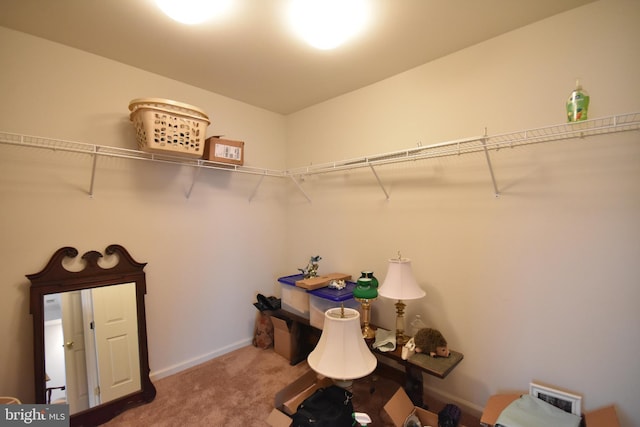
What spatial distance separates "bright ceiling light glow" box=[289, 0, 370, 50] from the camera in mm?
1417

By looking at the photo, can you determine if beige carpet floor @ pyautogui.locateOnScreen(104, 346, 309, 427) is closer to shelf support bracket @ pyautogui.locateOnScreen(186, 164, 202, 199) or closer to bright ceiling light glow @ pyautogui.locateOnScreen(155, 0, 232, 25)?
shelf support bracket @ pyautogui.locateOnScreen(186, 164, 202, 199)

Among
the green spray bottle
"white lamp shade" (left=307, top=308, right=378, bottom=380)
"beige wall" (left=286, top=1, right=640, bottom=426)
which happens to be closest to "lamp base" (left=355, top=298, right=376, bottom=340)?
"beige wall" (left=286, top=1, right=640, bottom=426)

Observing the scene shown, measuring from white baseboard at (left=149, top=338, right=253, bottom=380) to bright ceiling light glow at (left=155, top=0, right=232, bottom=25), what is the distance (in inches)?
93.7

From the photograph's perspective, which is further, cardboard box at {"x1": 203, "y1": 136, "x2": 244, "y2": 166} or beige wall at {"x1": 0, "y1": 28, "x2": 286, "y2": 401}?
cardboard box at {"x1": 203, "y1": 136, "x2": 244, "y2": 166}

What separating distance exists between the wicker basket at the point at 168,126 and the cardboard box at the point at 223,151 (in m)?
0.24

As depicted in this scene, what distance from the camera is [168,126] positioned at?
1.79 meters

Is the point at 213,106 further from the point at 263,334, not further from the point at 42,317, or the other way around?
the point at 263,334

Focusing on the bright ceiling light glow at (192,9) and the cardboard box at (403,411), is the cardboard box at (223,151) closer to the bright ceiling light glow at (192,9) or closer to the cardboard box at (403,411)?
the bright ceiling light glow at (192,9)

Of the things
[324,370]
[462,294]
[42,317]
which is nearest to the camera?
[324,370]

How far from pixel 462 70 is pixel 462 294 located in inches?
56.6

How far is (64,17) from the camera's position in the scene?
1524 millimetres

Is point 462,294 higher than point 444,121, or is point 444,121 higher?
point 444,121

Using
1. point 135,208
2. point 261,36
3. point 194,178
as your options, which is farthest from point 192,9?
point 135,208

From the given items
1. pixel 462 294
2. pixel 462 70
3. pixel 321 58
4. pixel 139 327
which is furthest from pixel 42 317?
pixel 462 70
